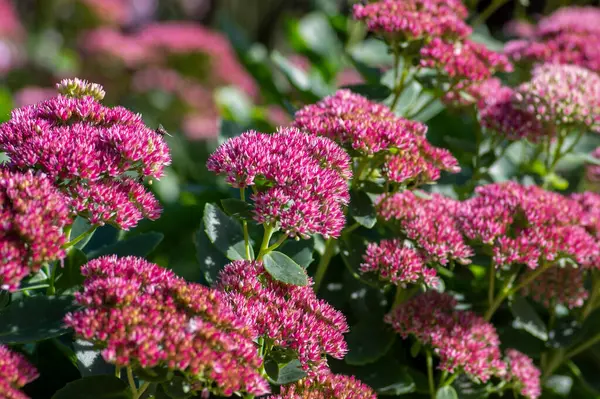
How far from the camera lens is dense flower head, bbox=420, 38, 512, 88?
1.24 m

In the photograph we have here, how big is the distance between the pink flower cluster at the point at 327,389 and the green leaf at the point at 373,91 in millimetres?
612

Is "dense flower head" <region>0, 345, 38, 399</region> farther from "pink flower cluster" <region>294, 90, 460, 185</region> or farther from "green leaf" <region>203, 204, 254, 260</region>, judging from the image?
"pink flower cluster" <region>294, 90, 460, 185</region>

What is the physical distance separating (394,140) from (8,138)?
0.49 m

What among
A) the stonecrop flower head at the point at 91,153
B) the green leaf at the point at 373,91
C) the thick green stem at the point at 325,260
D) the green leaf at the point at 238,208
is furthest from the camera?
the green leaf at the point at 373,91

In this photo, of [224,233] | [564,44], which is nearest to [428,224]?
[224,233]

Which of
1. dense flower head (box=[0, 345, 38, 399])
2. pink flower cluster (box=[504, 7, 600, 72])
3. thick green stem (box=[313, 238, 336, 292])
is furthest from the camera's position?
pink flower cluster (box=[504, 7, 600, 72])

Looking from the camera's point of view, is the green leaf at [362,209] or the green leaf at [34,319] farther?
the green leaf at [362,209]

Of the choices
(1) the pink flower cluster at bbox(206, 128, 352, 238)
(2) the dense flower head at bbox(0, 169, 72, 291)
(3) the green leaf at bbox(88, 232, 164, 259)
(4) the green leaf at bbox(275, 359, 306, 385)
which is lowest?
(4) the green leaf at bbox(275, 359, 306, 385)

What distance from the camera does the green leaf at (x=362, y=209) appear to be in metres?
1.06

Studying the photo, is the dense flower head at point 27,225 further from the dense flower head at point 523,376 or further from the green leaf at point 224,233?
the dense flower head at point 523,376

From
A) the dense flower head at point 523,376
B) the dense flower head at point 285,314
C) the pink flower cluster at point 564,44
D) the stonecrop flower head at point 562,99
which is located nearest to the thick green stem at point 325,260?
the dense flower head at point 285,314

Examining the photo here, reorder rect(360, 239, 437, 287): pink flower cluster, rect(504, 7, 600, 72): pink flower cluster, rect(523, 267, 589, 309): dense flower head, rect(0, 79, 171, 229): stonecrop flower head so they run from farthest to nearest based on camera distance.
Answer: rect(504, 7, 600, 72): pink flower cluster → rect(523, 267, 589, 309): dense flower head → rect(360, 239, 437, 287): pink flower cluster → rect(0, 79, 171, 229): stonecrop flower head

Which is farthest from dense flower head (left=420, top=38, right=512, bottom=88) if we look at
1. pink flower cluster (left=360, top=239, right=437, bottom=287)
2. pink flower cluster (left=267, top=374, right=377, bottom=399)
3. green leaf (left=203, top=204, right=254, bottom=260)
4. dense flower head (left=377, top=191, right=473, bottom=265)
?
pink flower cluster (left=267, top=374, right=377, bottom=399)

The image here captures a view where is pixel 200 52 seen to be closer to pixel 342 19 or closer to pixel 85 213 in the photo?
pixel 342 19
